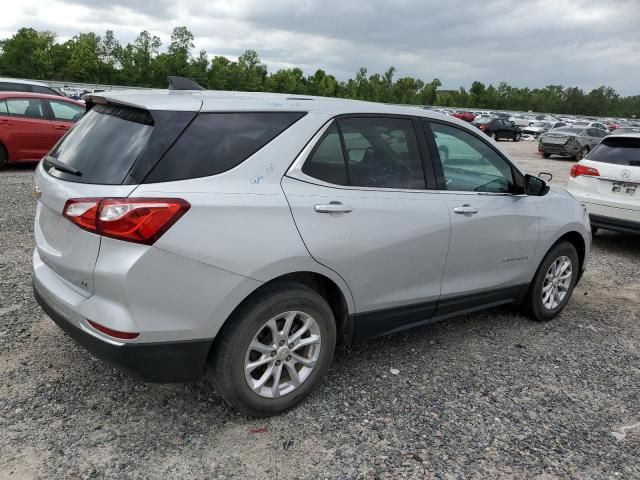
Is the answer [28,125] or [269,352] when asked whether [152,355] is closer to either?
[269,352]

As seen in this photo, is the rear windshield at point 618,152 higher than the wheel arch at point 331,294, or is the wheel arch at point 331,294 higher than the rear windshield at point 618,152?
the rear windshield at point 618,152

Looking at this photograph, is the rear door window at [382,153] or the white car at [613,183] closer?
the rear door window at [382,153]

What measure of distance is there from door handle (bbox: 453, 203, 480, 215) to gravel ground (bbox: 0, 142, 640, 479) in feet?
3.48

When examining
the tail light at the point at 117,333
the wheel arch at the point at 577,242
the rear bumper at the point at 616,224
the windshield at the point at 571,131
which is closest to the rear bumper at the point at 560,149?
the windshield at the point at 571,131

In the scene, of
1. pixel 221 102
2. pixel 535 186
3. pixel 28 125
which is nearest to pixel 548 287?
pixel 535 186

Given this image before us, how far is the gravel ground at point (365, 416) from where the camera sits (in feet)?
8.78

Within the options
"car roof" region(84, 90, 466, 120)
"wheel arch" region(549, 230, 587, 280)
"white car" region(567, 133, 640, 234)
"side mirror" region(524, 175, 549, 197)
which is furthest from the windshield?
"car roof" region(84, 90, 466, 120)

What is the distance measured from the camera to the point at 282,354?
2963mm

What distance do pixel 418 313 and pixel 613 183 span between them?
5004mm

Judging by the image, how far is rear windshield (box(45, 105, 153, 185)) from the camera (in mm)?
2605

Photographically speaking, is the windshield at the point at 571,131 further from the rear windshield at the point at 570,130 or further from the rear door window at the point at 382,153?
the rear door window at the point at 382,153

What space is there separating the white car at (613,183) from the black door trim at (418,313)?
365cm

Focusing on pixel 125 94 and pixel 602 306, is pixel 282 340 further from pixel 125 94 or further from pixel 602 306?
pixel 602 306

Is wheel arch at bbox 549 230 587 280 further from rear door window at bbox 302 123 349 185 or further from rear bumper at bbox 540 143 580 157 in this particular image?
rear bumper at bbox 540 143 580 157
